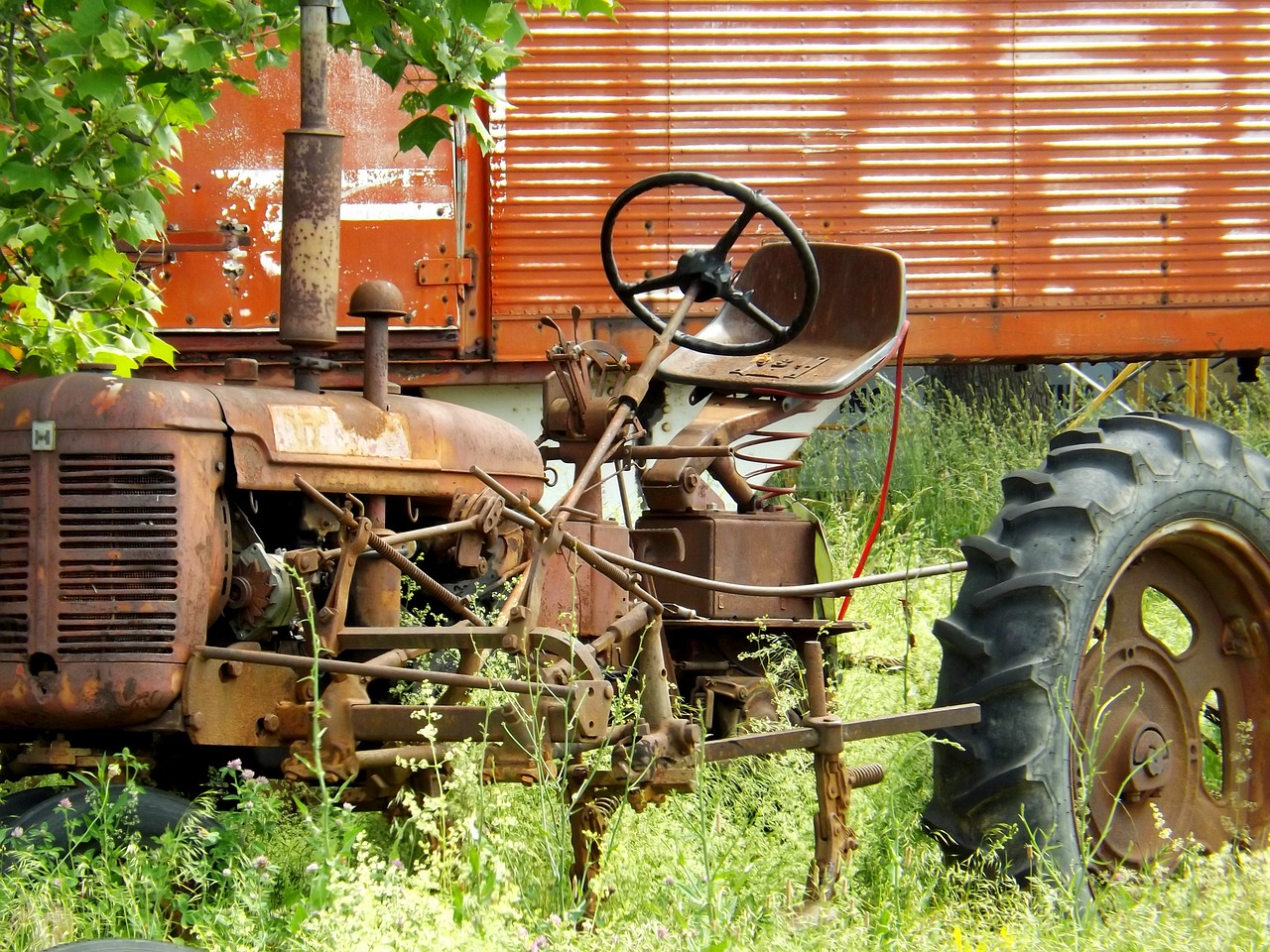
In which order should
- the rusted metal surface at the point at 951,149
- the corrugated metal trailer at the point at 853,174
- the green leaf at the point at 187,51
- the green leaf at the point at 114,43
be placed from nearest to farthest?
the green leaf at the point at 114,43 → the green leaf at the point at 187,51 → the corrugated metal trailer at the point at 853,174 → the rusted metal surface at the point at 951,149

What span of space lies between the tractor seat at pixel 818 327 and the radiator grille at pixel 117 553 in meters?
1.55

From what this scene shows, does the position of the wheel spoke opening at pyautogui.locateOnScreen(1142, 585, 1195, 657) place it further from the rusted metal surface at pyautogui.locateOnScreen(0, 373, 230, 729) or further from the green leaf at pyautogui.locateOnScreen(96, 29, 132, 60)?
the green leaf at pyautogui.locateOnScreen(96, 29, 132, 60)

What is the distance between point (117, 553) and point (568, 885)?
1.18 metres

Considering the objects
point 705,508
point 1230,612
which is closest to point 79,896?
point 705,508

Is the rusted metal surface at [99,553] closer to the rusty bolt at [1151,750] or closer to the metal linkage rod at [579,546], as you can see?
→ the metal linkage rod at [579,546]

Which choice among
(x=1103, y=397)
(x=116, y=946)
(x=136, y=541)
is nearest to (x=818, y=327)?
(x=136, y=541)

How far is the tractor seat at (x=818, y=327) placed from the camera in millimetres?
4133

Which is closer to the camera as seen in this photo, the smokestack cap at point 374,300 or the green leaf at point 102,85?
the smokestack cap at point 374,300

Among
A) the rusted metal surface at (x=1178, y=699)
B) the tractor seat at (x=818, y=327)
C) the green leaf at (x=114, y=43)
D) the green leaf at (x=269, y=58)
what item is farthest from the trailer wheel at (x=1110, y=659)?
the green leaf at (x=114, y=43)

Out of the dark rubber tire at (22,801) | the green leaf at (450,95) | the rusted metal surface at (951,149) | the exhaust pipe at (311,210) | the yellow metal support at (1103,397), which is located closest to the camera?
the dark rubber tire at (22,801)

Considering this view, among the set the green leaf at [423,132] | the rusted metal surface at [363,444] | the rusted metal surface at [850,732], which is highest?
the green leaf at [423,132]

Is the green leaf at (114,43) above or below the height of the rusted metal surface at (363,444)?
above

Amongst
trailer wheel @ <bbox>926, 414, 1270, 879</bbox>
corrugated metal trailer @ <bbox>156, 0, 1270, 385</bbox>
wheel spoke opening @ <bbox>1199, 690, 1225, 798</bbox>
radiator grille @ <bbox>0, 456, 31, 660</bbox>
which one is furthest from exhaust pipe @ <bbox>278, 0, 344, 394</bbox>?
corrugated metal trailer @ <bbox>156, 0, 1270, 385</bbox>

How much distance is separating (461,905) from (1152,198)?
20.8 ft
